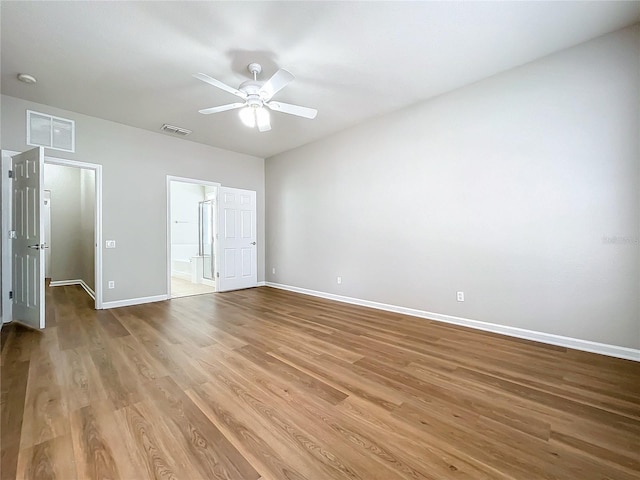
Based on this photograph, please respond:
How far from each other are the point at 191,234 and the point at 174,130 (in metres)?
4.49

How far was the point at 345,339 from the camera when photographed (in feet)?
9.63

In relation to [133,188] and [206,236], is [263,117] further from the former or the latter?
[206,236]

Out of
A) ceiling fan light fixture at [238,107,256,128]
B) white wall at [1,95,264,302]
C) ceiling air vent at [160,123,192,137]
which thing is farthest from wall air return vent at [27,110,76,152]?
ceiling fan light fixture at [238,107,256,128]

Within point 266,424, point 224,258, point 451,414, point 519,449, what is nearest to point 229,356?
point 266,424

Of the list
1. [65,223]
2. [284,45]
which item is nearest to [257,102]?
[284,45]

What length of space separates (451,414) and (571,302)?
2.01 metres

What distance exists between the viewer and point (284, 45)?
252 cm

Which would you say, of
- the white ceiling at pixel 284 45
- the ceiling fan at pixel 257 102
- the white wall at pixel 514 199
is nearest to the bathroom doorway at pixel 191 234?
the white ceiling at pixel 284 45

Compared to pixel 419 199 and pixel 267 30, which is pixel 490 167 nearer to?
pixel 419 199

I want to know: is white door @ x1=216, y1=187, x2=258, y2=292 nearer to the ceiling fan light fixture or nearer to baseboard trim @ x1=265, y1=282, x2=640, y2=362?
baseboard trim @ x1=265, y1=282, x2=640, y2=362

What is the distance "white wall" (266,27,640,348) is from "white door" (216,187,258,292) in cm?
245

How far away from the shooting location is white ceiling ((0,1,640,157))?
2.16 metres

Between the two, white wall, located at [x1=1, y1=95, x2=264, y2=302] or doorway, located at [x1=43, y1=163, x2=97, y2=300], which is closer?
white wall, located at [x1=1, y1=95, x2=264, y2=302]

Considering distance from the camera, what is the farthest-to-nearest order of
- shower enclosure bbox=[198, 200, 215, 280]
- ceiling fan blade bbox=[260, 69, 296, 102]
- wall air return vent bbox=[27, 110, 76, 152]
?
1. shower enclosure bbox=[198, 200, 215, 280]
2. wall air return vent bbox=[27, 110, 76, 152]
3. ceiling fan blade bbox=[260, 69, 296, 102]
